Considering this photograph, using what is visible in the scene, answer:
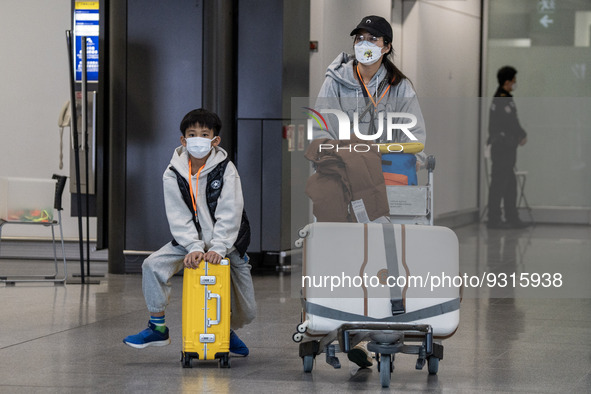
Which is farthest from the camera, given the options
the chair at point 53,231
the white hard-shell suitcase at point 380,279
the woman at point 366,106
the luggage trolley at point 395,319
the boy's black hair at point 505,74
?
the boy's black hair at point 505,74

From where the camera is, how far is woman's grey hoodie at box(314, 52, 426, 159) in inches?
195

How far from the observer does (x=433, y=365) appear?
498 cm

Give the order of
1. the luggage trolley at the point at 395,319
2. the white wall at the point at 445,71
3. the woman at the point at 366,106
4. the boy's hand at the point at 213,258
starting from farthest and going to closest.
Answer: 1. the white wall at the point at 445,71
2. the boy's hand at the point at 213,258
3. the woman at the point at 366,106
4. the luggage trolley at the point at 395,319

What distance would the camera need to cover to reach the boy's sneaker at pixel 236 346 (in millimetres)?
5312

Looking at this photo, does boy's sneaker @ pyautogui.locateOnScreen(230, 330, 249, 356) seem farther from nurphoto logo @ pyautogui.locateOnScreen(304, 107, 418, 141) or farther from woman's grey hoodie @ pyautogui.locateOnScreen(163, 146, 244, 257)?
nurphoto logo @ pyautogui.locateOnScreen(304, 107, 418, 141)

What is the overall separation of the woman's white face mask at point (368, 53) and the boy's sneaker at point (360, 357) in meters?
1.31

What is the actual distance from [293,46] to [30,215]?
8.56 ft

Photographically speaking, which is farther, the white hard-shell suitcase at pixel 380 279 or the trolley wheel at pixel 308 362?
the trolley wheel at pixel 308 362

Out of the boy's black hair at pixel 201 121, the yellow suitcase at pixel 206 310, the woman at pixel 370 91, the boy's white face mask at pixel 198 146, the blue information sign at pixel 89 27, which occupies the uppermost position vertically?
the blue information sign at pixel 89 27

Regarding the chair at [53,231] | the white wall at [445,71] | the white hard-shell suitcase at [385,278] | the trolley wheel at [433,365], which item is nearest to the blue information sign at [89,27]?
the chair at [53,231]

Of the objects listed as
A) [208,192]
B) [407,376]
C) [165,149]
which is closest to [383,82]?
[208,192]

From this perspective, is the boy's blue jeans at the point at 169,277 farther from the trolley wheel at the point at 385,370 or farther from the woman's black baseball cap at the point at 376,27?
the woman's black baseball cap at the point at 376,27

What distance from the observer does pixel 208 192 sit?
5.18 metres

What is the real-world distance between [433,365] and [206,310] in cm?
106
